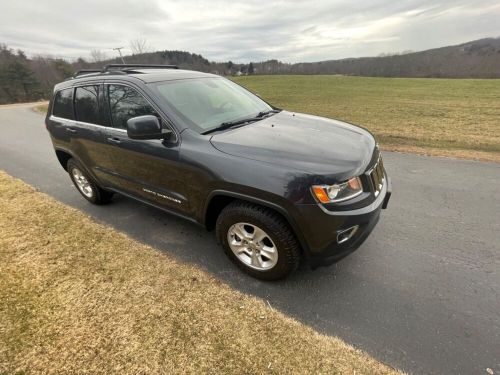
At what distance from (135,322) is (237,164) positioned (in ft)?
4.90

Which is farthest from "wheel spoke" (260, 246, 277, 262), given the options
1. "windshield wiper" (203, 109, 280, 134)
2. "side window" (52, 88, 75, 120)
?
"side window" (52, 88, 75, 120)

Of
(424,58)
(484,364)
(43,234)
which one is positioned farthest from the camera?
(424,58)

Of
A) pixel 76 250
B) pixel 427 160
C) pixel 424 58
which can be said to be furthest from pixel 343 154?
pixel 424 58

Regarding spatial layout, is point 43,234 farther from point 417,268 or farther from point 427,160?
point 427,160

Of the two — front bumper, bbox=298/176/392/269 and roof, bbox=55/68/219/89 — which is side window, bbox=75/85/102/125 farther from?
front bumper, bbox=298/176/392/269

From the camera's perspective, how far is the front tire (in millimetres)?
2369

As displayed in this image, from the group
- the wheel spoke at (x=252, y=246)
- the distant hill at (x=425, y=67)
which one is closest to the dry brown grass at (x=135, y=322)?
the wheel spoke at (x=252, y=246)

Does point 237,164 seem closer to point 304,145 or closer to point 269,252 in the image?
point 304,145

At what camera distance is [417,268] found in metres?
2.81

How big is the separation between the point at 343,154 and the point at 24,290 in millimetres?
3089

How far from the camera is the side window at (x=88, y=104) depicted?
135 inches

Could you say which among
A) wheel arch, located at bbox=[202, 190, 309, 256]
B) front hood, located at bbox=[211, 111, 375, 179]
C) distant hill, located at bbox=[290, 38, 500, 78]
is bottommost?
distant hill, located at bbox=[290, 38, 500, 78]

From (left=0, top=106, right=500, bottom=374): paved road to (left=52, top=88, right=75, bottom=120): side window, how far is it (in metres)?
1.31

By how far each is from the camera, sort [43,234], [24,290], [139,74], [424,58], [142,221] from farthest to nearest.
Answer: [424,58] < [142,221] < [43,234] < [139,74] < [24,290]
